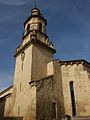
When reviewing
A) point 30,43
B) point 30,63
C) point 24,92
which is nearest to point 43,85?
point 24,92

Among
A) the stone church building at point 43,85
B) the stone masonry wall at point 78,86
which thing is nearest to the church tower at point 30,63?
the stone church building at point 43,85

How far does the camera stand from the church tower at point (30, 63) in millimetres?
21411

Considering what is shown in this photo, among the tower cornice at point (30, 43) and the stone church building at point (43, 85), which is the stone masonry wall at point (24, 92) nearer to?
the stone church building at point (43, 85)

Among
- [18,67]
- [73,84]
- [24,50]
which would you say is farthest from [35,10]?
[73,84]

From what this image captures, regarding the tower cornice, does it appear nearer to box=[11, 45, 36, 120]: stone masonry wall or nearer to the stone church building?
the stone church building

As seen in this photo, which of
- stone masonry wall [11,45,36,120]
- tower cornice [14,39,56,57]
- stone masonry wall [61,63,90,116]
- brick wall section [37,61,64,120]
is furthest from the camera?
tower cornice [14,39,56,57]

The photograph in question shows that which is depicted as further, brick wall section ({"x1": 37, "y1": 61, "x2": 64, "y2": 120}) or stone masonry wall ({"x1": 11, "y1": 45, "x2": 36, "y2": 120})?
stone masonry wall ({"x1": 11, "y1": 45, "x2": 36, "y2": 120})

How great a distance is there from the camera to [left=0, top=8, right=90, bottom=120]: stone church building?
20.8 m

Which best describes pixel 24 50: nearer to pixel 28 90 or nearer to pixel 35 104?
pixel 28 90

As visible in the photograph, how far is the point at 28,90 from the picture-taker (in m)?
22.2

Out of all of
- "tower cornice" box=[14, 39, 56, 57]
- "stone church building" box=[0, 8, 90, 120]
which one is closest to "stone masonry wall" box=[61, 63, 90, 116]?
"stone church building" box=[0, 8, 90, 120]

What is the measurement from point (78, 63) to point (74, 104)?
5.33m

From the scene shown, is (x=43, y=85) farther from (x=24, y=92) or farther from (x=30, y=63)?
(x=30, y=63)

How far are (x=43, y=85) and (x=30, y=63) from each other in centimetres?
425
